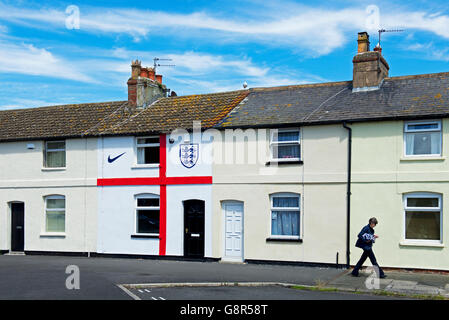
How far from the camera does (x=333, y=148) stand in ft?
65.7

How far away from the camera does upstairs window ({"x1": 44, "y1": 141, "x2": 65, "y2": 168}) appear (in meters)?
25.2

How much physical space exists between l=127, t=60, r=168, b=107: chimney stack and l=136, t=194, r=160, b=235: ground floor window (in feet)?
15.8

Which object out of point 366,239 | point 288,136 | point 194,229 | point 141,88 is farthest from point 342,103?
point 141,88

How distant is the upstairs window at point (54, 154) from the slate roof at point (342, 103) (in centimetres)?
754

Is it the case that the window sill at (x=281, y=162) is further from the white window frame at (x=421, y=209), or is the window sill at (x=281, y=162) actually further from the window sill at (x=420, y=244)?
the window sill at (x=420, y=244)

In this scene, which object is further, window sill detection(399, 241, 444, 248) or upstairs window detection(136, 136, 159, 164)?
upstairs window detection(136, 136, 159, 164)

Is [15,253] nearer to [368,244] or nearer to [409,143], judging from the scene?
[368,244]

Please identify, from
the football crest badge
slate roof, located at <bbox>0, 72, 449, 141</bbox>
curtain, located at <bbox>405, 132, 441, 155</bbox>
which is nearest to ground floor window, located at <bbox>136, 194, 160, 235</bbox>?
the football crest badge

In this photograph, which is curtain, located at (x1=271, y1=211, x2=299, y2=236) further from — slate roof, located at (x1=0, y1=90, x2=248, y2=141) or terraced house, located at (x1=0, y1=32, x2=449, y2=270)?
slate roof, located at (x1=0, y1=90, x2=248, y2=141)

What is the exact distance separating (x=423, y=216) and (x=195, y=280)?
7615 millimetres

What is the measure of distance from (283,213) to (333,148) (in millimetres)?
2928
